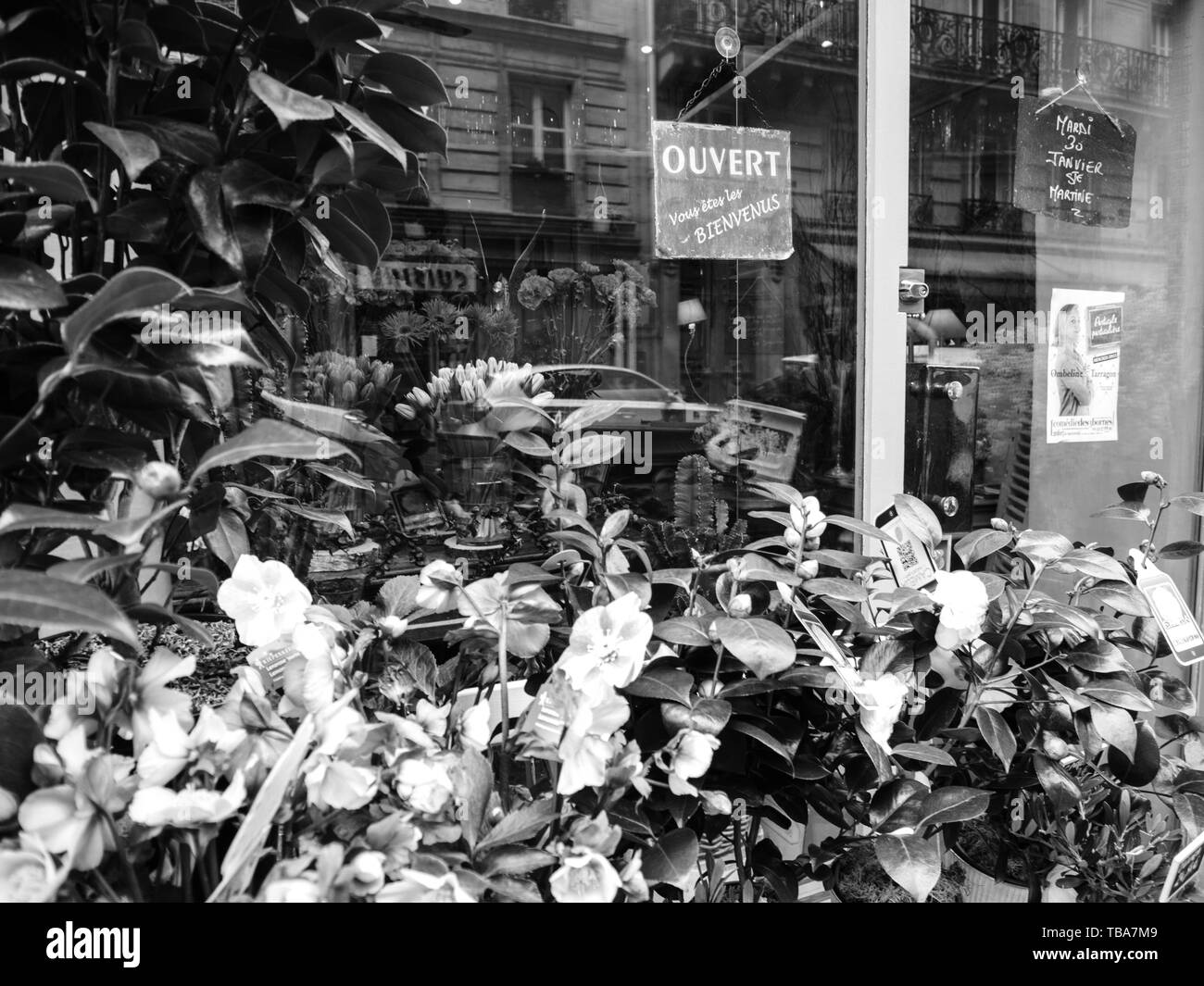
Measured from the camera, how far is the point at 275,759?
0.71 metres

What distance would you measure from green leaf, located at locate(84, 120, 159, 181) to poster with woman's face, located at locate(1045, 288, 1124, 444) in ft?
7.60

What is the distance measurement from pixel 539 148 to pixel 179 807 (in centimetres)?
170

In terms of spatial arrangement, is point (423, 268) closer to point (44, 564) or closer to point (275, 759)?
point (44, 564)

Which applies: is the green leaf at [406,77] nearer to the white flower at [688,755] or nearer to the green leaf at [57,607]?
the green leaf at [57,607]

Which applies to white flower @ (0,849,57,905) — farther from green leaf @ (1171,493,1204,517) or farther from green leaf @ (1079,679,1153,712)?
green leaf @ (1171,493,1204,517)

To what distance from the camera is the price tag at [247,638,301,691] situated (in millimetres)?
899

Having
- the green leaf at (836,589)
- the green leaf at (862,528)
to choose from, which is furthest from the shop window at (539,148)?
the green leaf at (836,589)

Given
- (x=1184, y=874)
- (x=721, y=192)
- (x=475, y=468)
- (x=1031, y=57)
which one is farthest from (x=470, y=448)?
(x=1031, y=57)

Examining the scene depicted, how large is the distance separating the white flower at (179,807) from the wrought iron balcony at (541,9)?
1.85 m

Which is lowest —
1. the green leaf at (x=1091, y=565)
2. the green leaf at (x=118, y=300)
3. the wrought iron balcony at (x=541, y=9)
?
the green leaf at (x=1091, y=565)

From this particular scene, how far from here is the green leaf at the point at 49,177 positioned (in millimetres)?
653

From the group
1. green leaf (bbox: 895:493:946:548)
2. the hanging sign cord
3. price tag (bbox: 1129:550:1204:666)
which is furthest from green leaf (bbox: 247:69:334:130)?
the hanging sign cord

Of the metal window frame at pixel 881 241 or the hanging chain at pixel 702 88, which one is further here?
the hanging chain at pixel 702 88
